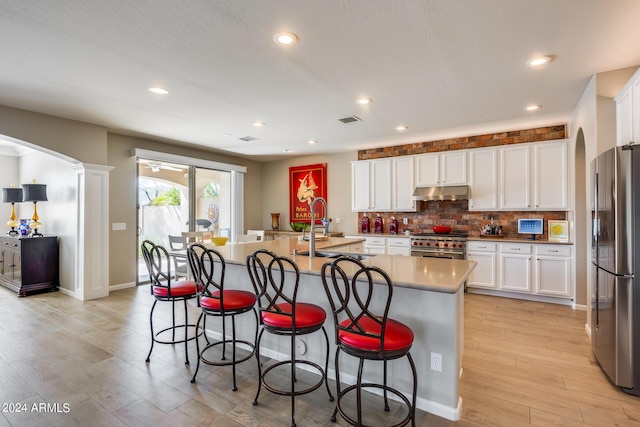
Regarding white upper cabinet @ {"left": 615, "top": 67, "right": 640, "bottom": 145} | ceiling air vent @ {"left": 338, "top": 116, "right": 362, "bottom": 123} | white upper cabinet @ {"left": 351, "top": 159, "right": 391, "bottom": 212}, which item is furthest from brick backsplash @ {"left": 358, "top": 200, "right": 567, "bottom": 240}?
white upper cabinet @ {"left": 615, "top": 67, "right": 640, "bottom": 145}

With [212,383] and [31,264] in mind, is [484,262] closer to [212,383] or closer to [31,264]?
[212,383]

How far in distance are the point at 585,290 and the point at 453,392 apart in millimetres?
3553

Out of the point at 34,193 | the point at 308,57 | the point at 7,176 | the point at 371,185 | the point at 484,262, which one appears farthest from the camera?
the point at 7,176

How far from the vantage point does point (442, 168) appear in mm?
5527

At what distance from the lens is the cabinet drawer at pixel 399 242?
5.59m

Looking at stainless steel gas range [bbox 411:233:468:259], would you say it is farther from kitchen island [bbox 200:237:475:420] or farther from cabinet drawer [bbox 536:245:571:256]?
kitchen island [bbox 200:237:475:420]

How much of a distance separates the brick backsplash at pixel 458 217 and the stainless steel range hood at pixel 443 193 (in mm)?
398

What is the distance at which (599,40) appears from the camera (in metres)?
2.41

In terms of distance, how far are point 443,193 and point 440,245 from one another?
2.94 ft

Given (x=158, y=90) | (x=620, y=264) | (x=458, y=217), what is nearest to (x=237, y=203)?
(x=158, y=90)

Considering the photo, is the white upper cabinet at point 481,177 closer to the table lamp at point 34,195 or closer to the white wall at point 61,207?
the white wall at point 61,207

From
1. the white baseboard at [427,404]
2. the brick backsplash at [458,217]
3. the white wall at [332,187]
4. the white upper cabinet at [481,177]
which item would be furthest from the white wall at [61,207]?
the brick backsplash at [458,217]

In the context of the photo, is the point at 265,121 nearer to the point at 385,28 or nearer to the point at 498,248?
the point at 385,28

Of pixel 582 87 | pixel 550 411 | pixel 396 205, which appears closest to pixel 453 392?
pixel 550 411
